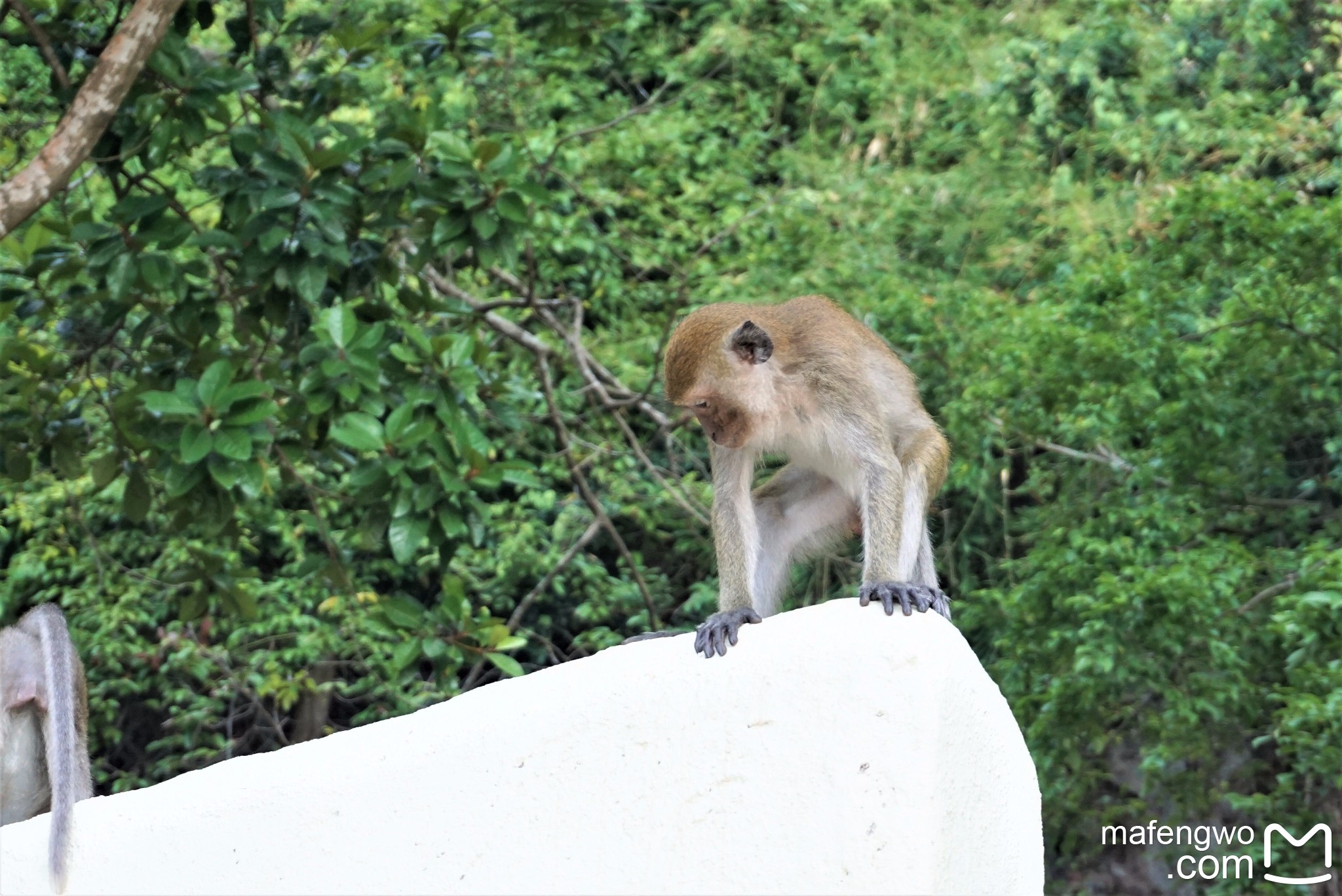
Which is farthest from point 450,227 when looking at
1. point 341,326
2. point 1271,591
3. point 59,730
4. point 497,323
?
point 1271,591

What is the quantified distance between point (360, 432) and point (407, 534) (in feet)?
1.49

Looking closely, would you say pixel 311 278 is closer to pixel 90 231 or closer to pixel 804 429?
pixel 90 231

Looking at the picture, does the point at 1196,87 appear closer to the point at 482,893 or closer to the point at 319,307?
the point at 319,307

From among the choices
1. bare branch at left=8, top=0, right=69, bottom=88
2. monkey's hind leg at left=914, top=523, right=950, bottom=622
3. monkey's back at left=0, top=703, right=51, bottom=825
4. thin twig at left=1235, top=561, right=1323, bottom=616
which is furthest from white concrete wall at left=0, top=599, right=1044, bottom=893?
thin twig at left=1235, top=561, right=1323, bottom=616

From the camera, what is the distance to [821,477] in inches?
189

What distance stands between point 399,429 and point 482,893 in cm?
255

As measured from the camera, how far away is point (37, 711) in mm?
4824

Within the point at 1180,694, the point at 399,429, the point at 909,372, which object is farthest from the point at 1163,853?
the point at 399,429

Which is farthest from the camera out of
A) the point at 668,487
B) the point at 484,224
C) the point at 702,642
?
the point at 668,487

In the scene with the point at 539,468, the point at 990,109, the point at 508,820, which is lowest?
the point at 539,468

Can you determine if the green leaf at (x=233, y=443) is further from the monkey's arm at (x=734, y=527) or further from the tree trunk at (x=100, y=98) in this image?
the monkey's arm at (x=734, y=527)

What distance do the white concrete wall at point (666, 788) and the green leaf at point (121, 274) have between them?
2543 mm

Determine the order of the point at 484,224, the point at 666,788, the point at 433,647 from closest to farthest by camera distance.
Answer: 1. the point at 666,788
2. the point at 484,224
3. the point at 433,647

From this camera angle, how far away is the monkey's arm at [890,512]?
420cm
